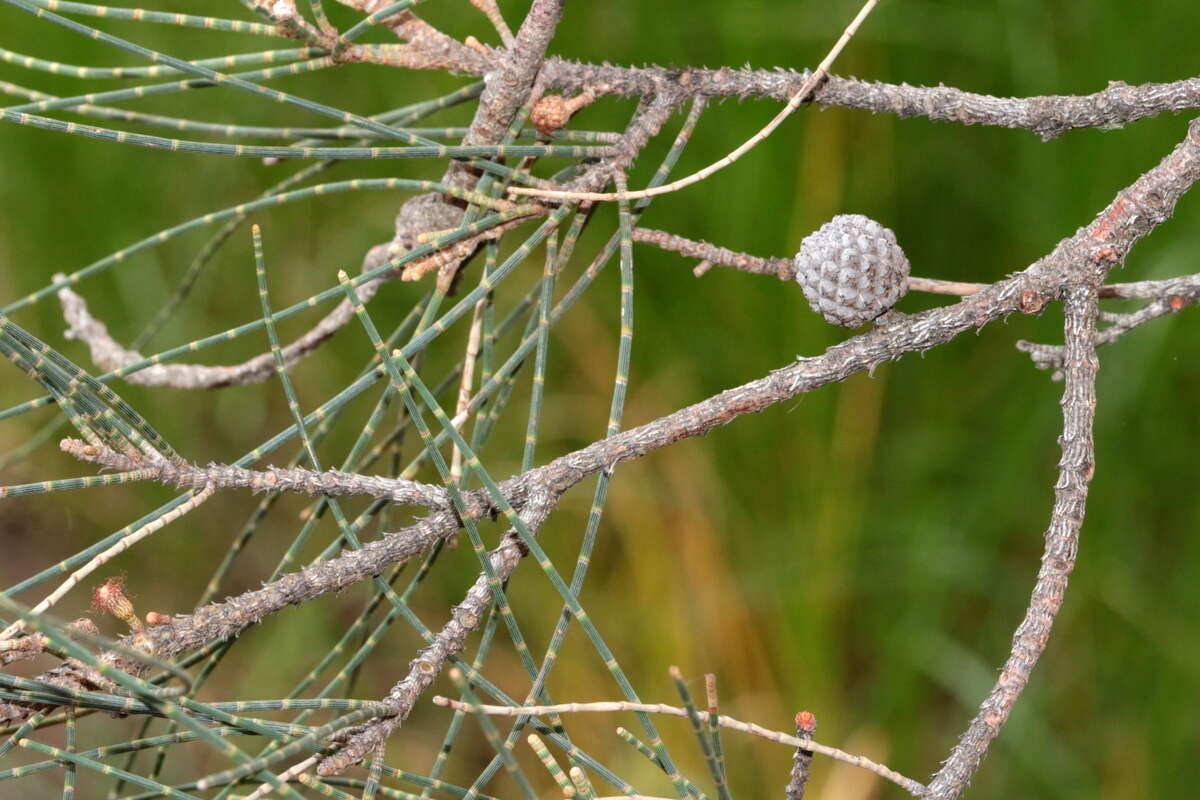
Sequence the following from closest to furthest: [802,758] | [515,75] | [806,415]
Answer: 1. [802,758]
2. [515,75]
3. [806,415]

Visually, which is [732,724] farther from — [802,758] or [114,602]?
[114,602]

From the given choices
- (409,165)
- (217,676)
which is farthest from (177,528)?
(409,165)

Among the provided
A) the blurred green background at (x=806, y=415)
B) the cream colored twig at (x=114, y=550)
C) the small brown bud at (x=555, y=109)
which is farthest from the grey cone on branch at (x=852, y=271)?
the blurred green background at (x=806, y=415)

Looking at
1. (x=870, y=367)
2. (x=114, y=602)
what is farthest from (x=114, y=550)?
(x=870, y=367)

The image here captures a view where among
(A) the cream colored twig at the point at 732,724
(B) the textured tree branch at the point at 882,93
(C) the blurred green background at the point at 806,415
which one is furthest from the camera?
(C) the blurred green background at the point at 806,415

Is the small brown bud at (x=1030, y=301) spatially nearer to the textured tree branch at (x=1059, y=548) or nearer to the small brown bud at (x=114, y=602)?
the textured tree branch at (x=1059, y=548)
